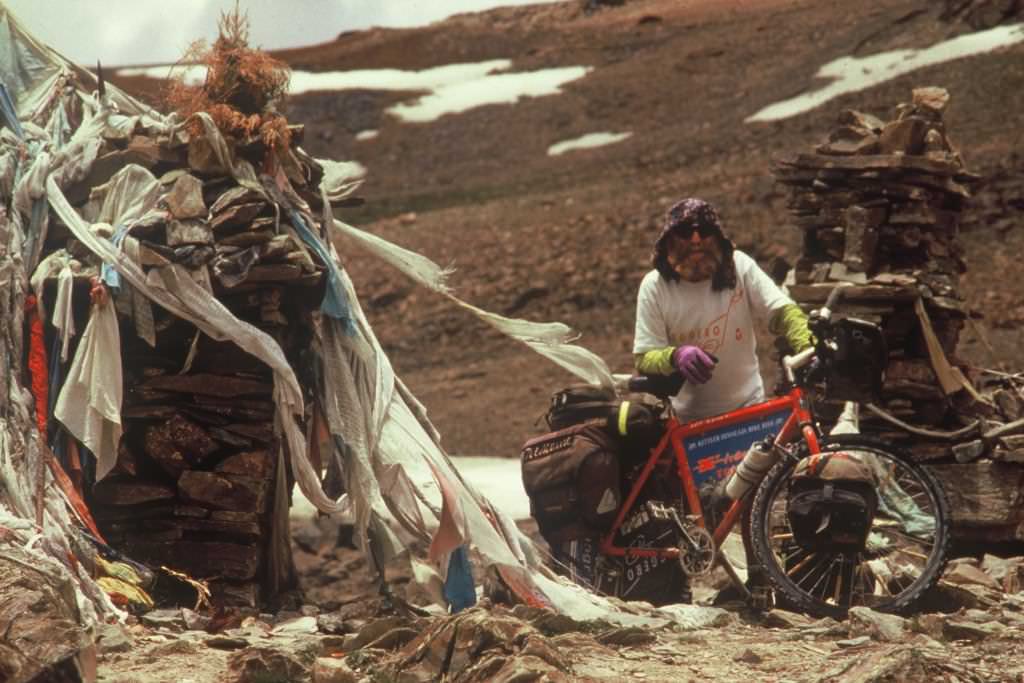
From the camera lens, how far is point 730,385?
8477mm

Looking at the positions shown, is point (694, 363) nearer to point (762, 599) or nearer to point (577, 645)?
point (762, 599)

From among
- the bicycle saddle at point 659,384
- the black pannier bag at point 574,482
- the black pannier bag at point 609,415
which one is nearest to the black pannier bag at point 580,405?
the black pannier bag at point 609,415

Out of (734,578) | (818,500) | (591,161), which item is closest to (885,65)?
(591,161)

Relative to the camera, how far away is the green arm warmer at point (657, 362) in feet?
26.6

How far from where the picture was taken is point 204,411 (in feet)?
28.5

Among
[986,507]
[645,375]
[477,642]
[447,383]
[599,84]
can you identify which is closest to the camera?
[477,642]

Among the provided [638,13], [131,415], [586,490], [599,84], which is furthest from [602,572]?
[638,13]

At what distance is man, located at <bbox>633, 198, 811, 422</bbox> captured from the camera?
8.37m

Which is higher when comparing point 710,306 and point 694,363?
point 710,306

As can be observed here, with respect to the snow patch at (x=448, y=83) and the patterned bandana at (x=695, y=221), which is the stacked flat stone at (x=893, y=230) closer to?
the patterned bandana at (x=695, y=221)

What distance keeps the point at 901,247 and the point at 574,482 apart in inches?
176

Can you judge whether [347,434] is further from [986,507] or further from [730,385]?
[986,507]

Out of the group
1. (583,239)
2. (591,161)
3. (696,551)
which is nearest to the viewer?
(696,551)

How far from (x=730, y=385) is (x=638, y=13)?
4172 centimetres
